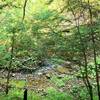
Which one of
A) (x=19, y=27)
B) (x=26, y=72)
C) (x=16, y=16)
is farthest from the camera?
(x=26, y=72)

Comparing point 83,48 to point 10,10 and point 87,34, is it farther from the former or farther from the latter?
point 10,10

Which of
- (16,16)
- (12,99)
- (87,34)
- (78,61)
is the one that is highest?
(16,16)

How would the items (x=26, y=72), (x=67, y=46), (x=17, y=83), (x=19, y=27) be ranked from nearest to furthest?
(x=67, y=46) → (x=19, y=27) → (x=17, y=83) → (x=26, y=72)

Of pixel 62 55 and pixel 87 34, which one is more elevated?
pixel 87 34

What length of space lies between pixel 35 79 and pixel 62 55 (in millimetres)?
5822

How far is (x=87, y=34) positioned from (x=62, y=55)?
1.13 meters

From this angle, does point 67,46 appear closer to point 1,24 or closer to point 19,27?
point 19,27

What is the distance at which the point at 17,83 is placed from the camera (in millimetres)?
14750

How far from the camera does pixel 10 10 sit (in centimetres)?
1188

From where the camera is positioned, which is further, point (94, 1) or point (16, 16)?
point (16, 16)

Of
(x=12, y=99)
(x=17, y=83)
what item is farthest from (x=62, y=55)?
(x=17, y=83)

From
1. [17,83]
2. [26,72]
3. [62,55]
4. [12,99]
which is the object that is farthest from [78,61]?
[26,72]

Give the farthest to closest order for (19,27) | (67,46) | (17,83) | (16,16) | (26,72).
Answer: (26,72) < (17,83) < (16,16) < (19,27) < (67,46)

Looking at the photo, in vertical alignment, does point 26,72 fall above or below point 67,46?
A: below
